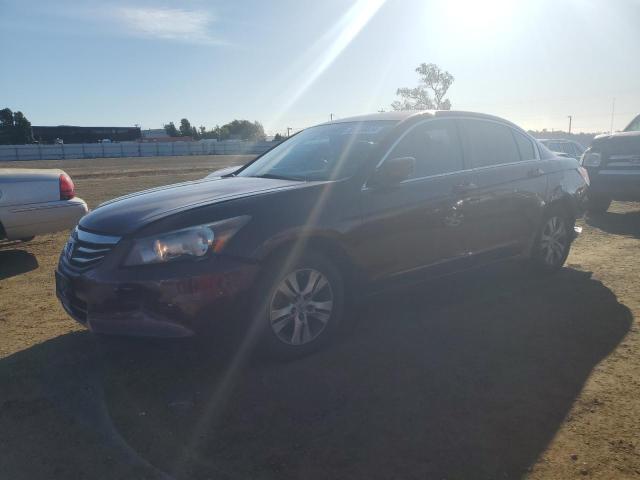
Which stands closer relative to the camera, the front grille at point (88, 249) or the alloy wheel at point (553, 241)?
the front grille at point (88, 249)

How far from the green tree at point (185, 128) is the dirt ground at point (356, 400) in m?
108

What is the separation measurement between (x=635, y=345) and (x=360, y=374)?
2078mm

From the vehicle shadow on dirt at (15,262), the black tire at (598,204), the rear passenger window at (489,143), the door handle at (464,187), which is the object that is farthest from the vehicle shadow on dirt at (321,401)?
the black tire at (598,204)

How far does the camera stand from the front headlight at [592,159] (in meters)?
9.36

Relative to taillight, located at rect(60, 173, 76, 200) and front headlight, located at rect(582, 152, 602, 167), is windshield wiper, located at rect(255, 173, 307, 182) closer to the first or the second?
taillight, located at rect(60, 173, 76, 200)

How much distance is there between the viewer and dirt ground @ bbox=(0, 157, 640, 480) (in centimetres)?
254

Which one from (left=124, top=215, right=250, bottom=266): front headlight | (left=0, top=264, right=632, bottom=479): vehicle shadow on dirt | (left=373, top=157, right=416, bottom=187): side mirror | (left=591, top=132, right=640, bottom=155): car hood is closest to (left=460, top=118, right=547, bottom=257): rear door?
(left=0, top=264, right=632, bottom=479): vehicle shadow on dirt

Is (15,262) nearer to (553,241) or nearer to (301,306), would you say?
(301,306)

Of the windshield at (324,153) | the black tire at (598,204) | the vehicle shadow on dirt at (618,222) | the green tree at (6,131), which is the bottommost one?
the vehicle shadow on dirt at (618,222)

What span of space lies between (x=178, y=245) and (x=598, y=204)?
30.2 ft

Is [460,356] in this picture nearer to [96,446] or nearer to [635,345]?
[635,345]

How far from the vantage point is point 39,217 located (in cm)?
661

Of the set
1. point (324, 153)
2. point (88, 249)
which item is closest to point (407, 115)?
point (324, 153)

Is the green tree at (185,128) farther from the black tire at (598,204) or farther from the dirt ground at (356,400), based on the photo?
the dirt ground at (356,400)
